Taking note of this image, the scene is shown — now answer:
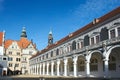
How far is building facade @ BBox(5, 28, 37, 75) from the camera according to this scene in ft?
221

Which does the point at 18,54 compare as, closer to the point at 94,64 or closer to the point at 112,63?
the point at 94,64

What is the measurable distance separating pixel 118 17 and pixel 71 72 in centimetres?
1901

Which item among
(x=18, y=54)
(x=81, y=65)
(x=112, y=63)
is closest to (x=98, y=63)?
(x=112, y=63)

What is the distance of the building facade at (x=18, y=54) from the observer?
67.5 m

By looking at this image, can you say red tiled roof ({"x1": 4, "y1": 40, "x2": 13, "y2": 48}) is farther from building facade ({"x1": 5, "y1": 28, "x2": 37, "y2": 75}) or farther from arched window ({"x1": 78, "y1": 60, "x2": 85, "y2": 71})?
arched window ({"x1": 78, "y1": 60, "x2": 85, "y2": 71})

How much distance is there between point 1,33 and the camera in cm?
6019

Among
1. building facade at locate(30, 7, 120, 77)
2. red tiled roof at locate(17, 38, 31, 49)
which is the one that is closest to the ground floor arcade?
building facade at locate(30, 7, 120, 77)

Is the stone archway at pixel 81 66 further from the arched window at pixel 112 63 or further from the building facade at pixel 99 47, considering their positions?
the arched window at pixel 112 63

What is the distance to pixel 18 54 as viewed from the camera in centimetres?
7019

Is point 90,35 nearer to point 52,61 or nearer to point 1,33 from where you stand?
point 52,61

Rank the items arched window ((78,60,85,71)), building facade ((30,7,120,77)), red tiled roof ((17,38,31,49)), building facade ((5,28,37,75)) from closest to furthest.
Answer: building facade ((30,7,120,77)) → arched window ((78,60,85,71)) → building facade ((5,28,37,75)) → red tiled roof ((17,38,31,49))

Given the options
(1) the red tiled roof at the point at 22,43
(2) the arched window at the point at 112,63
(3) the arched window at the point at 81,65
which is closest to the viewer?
(2) the arched window at the point at 112,63

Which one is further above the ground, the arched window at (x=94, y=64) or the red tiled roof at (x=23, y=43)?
the red tiled roof at (x=23, y=43)

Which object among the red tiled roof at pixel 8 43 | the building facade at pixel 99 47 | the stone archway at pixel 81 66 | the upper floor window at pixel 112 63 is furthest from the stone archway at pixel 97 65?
the red tiled roof at pixel 8 43
